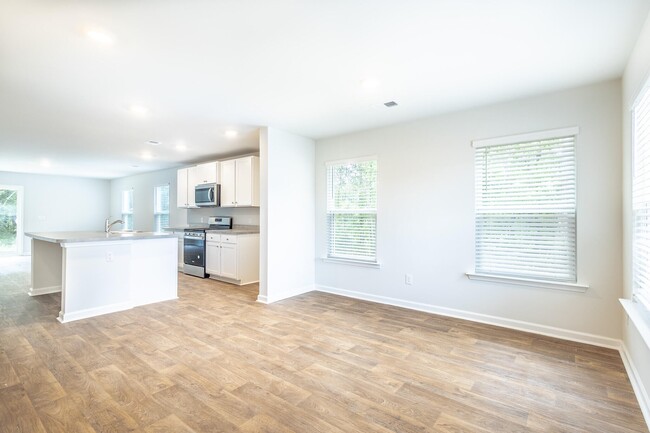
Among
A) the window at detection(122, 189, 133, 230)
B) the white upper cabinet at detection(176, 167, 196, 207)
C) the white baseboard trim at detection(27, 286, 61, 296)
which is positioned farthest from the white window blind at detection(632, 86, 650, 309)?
the window at detection(122, 189, 133, 230)

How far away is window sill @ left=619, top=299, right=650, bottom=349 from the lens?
1845 mm

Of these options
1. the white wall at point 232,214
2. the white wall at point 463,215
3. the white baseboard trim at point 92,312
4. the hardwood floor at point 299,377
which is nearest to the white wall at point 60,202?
the white wall at point 232,214

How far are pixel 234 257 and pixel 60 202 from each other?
8.06m

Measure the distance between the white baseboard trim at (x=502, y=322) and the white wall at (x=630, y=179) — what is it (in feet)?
0.80

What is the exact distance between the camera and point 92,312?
3.81 m

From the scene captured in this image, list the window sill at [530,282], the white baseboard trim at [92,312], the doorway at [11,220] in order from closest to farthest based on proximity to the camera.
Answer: the window sill at [530,282] → the white baseboard trim at [92,312] → the doorway at [11,220]

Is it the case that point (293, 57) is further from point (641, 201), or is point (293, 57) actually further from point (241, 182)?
point (241, 182)

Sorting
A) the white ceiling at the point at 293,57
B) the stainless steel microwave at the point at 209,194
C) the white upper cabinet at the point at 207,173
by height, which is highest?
the white ceiling at the point at 293,57

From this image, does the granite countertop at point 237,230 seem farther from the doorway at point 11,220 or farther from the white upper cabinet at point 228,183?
the doorway at point 11,220

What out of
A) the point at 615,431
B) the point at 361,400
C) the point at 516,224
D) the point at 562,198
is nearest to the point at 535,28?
the point at 562,198

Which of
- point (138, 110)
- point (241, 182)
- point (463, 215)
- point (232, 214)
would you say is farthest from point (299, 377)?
point (232, 214)

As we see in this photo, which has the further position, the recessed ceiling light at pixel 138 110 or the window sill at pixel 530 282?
the recessed ceiling light at pixel 138 110

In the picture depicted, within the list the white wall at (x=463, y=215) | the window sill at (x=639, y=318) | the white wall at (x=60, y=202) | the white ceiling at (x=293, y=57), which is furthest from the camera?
the white wall at (x=60, y=202)

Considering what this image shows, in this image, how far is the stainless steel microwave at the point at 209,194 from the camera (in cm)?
633
